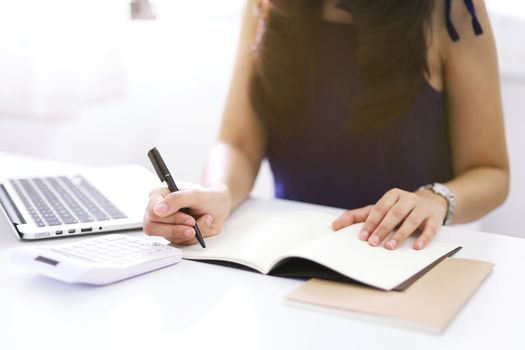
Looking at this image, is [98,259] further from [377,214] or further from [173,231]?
[377,214]

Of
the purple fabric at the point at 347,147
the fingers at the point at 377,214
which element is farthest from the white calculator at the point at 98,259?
the purple fabric at the point at 347,147

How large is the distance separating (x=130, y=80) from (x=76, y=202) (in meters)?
1.60

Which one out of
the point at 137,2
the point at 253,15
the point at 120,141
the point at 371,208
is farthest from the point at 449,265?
the point at 120,141

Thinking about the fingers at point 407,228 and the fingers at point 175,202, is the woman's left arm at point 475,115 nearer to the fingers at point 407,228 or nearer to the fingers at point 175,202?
the fingers at point 407,228

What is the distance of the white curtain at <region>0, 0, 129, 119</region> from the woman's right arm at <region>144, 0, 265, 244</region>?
0.83 m

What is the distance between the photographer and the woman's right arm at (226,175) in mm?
837

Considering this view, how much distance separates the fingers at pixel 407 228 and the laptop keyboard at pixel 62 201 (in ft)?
1.25

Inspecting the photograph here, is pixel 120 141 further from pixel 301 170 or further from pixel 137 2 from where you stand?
pixel 301 170

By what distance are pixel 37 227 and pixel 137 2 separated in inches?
47.7

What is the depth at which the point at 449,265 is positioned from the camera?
0.78 metres

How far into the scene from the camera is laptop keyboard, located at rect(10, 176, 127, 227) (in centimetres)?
94

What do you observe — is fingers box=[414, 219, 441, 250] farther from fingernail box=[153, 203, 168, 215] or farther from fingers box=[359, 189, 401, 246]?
fingernail box=[153, 203, 168, 215]

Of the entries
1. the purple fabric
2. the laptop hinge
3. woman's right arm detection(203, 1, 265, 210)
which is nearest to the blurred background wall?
woman's right arm detection(203, 1, 265, 210)

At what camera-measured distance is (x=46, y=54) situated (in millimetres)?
1995
